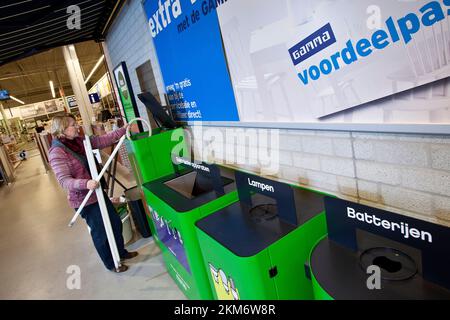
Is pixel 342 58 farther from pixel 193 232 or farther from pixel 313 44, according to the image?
pixel 193 232

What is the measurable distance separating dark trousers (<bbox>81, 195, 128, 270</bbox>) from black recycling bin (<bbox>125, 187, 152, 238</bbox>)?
1.25ft

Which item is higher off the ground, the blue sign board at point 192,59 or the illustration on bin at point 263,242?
the blue sign board at point 192,59

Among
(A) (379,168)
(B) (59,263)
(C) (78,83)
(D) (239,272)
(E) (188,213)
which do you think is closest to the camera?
(D) (239,272)

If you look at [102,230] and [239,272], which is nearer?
[239,272]

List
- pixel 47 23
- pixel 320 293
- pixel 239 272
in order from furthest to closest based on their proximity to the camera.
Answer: pixel 47 23 < pixel 239 272 < pixel 320 293

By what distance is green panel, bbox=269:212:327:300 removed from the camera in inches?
47.1

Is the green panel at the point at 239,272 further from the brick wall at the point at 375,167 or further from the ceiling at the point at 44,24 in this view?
the ceiling at the point at 44,24

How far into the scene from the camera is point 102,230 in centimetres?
278

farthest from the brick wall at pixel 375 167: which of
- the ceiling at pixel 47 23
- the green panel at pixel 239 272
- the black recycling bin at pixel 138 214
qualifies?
the ceiling at pixel 47 23

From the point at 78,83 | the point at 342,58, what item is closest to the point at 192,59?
the point at 342,58

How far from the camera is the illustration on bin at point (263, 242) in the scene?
3.81ft

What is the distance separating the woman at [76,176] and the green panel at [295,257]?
178cm

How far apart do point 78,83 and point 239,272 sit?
25.6 ft
